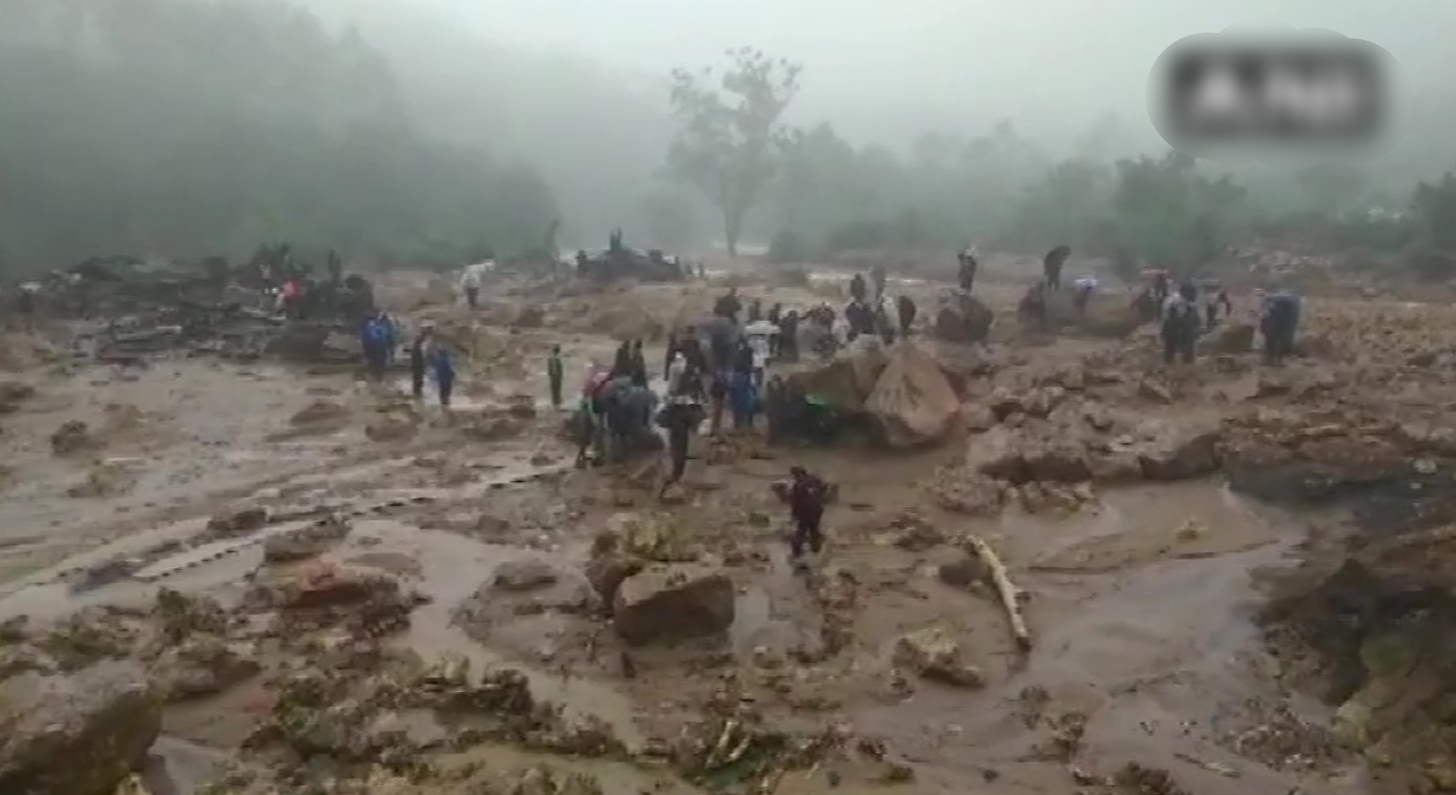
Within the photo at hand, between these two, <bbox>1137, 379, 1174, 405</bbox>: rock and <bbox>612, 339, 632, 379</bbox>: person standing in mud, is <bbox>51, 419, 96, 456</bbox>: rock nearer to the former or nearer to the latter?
<bbox>612, 339, 632, 379</bbox>: person standing in mud

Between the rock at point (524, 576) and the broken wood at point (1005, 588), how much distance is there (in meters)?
4.09

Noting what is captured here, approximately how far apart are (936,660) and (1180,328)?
12.6m

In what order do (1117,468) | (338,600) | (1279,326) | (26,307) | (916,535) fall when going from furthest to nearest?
1. (26,307)
2. (1279,326)
3. (1117,468)
4. (916,535)
5. (338,600)

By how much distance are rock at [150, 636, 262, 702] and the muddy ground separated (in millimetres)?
27

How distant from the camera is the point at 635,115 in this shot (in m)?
136

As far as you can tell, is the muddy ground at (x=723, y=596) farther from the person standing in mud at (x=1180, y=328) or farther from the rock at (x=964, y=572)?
the person standing in mud at (x=1180, y=328)

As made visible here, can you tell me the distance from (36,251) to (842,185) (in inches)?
1854

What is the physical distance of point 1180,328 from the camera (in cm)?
2009

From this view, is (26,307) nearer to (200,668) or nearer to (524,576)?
(524,576)

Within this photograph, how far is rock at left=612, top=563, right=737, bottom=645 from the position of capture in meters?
9.98

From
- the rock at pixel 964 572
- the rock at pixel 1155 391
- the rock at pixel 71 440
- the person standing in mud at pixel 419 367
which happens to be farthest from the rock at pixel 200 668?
the rock at pixel 1155 391

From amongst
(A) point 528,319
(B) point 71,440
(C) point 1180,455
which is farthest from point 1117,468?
(A) point 528,319

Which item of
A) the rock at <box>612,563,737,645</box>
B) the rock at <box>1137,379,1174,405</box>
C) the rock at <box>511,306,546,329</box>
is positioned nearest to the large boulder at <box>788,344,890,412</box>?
the rock at <box>1137,379,1174,405</box>

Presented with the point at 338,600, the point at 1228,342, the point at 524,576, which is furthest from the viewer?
the point at 1228,342
